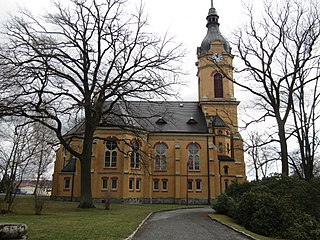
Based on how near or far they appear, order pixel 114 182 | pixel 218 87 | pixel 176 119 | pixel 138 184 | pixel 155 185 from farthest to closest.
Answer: pixel 218 87
pixel 176 119
pixel 155 185
pixel 138 184
pixel 114 182

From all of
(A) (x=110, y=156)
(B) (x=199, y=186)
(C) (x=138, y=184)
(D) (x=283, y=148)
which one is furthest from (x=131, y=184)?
(D) (x=283, y=148)

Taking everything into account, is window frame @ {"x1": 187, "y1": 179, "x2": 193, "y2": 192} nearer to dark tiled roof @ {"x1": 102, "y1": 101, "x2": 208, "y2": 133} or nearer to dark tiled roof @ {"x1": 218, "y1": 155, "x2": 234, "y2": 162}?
dark tiled roof @ {"x1": 218, "y1": 155, "x2": 234, "y2": 162}

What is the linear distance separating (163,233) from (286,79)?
1536 centimetres

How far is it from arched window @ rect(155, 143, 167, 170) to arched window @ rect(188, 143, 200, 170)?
3205 mm

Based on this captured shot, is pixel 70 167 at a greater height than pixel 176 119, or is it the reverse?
pixel 176 119

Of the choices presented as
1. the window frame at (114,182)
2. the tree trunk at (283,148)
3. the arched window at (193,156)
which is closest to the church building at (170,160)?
the arched window at (193,156)

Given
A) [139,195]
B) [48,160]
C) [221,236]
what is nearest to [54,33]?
[221,236]

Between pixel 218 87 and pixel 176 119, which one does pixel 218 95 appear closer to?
pixel 218 87

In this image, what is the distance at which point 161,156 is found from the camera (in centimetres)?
4131

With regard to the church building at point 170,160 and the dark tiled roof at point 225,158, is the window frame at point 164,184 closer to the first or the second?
the church building at point 170,160

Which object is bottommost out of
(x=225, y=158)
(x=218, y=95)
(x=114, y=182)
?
(x=114, y=182)

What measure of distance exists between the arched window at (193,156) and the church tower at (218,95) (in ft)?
8.91

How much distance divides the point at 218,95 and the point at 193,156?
34.4 feet

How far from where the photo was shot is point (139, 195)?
127 ft
